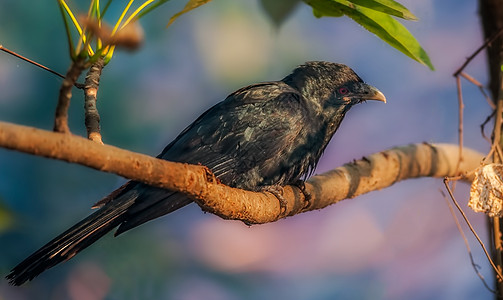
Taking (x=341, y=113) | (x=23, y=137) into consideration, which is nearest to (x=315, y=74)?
(x=341, y=113)

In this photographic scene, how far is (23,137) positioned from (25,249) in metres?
1.90

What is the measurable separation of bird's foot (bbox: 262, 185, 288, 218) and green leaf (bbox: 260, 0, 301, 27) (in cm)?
56

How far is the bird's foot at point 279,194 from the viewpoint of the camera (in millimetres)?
1760

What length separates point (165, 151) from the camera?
1.96 m

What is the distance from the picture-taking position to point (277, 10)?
1419 mm

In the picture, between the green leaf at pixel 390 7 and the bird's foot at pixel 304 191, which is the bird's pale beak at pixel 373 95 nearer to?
the bird's foot at pixel 304 191

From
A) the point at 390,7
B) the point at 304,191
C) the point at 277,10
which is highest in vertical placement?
the point at 277,10

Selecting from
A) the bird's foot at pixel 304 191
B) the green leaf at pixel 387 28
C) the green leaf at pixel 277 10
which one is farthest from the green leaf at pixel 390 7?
the bird's foot at pixel 304 191

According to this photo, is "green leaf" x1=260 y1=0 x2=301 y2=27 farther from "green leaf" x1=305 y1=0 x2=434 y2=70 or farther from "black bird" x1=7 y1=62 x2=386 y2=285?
"black bird" x1=7 y1=62 x2=386 y2=285

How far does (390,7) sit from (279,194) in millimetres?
740

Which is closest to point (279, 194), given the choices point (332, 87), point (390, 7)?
point (332, 87)

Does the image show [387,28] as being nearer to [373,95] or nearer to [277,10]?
[277,10]

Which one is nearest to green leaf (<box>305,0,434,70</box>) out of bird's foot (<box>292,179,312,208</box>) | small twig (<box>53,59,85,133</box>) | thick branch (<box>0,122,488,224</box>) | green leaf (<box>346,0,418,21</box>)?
green leaf (<box>346,0,418,21</box>)

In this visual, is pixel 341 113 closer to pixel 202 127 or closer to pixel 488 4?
pixel 202 127
